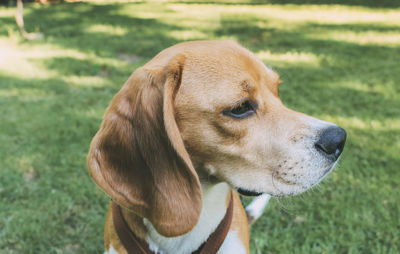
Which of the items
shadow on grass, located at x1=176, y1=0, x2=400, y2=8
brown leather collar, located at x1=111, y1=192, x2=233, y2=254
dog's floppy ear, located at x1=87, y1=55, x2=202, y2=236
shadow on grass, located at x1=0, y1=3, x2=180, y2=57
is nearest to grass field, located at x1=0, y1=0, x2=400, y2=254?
shadow on grass, located at x1=0, y1=3, x2=180, y2=57

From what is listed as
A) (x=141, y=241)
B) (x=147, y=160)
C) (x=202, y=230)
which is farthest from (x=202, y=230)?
(x=147, y=160)

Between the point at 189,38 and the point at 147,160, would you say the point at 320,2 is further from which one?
the point at 147,160

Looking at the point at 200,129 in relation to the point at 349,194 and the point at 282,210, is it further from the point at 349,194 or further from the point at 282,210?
the point at 349,194

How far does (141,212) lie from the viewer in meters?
1.90

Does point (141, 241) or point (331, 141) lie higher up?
point (331, 141)

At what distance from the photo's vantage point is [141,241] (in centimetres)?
224

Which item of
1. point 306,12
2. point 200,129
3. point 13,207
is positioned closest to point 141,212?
point 200,129

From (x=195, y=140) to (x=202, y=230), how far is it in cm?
72

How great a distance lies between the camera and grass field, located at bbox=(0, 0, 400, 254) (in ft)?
11.4

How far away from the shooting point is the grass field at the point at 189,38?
11.4 ft

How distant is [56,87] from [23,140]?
175cm

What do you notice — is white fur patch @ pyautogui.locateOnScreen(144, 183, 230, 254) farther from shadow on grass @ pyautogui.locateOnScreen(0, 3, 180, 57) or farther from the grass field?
shadow on grass @ pyautogui.locateOnScreen(0, 3, 180, 57)

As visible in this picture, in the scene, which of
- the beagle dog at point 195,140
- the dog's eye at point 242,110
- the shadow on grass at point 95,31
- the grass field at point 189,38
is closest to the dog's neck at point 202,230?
the beagle dog at point 195,140

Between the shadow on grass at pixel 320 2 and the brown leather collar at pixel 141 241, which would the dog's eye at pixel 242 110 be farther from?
the shadow on grass at pixel 320 2
